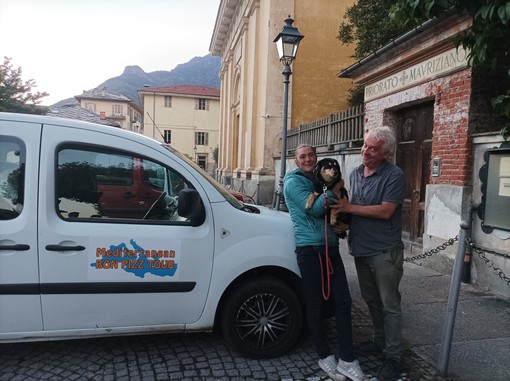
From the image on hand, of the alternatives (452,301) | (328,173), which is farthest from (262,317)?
(452,301)

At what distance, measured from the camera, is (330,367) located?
→ 120 inches

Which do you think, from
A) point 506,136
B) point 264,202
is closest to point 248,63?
point 264,202

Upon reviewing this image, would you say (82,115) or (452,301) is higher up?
(82,115)

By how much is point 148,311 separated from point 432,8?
382 cm

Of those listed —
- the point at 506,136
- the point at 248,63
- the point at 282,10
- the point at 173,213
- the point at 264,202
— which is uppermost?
the point at 282,10

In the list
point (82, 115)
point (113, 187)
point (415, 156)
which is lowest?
A: point (113, 187)

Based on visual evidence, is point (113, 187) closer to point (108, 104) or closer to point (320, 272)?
point (320, 272)

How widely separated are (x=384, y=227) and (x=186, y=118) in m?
55.8

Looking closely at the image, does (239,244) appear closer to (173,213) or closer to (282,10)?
(173,213)

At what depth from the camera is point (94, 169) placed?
9.89 feet

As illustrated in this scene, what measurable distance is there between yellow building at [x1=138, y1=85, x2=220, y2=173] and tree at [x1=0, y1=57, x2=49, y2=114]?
27.5m

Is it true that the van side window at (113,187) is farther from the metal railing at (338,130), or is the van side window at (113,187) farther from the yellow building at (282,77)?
the yellow building at (282,77)

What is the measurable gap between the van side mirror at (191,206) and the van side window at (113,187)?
136 millimetres

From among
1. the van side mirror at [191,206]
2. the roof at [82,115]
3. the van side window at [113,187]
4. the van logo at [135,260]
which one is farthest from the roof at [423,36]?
the roof at [82,115]
